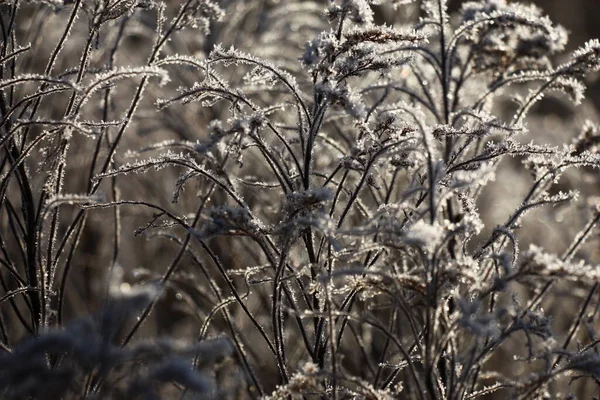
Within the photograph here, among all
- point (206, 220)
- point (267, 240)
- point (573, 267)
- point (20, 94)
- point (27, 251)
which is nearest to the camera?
point (573, 267)

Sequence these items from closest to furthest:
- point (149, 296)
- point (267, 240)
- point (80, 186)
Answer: point (149, 296) → point (267, 240) → point (80, 186)

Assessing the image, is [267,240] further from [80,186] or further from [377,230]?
[80,186]

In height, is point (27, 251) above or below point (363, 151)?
below

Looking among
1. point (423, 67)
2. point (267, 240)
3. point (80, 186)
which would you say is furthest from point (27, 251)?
point (80, 186)

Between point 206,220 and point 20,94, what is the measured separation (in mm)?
1753

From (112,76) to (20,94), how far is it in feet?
4.94

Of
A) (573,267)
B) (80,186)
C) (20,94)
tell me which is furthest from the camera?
(80,186)

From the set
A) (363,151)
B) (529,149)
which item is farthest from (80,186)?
(529,149)

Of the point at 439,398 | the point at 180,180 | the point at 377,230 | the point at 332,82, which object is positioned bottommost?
the point at 439,398

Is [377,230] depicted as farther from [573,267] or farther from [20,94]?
[20,94]

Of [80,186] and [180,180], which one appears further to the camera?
[80,186]

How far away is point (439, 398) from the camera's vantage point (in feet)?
6.31

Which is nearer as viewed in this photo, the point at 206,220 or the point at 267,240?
the point at 206,220

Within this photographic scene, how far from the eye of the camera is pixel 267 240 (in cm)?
209
